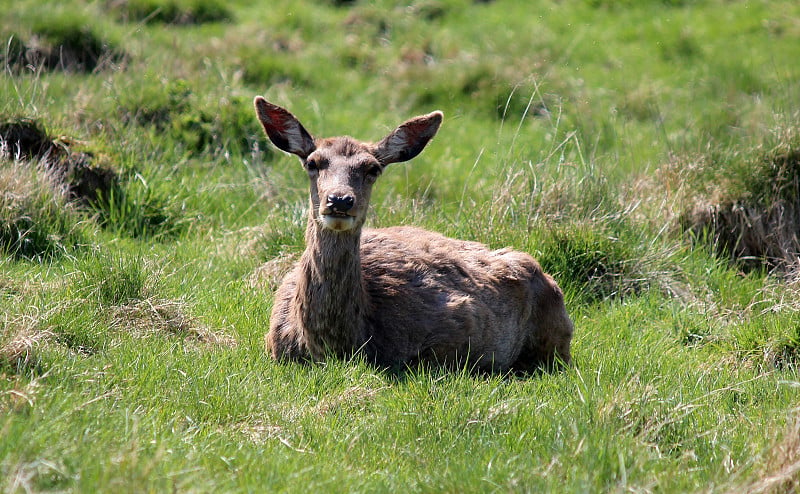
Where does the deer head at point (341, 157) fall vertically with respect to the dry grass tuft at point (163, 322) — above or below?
above

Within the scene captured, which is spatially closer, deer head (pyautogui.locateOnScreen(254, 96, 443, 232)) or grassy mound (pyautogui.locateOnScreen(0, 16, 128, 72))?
deer head (pyautogui.locateOnScreen(254, 96, 443, 232))

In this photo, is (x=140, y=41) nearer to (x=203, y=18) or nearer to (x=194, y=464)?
(x=203, y=18)

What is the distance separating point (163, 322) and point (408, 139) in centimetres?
214

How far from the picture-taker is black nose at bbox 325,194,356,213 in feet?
19.9

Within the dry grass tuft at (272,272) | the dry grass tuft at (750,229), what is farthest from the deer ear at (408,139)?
the dry grass tuft at (750,229)

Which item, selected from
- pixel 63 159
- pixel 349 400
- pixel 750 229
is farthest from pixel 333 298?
A: pixel 750 229

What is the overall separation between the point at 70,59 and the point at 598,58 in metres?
7.86

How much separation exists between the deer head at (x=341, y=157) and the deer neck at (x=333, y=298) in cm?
14

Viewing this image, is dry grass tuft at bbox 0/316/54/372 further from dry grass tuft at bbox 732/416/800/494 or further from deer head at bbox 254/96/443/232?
dry grass tuft at bbox 732/416/800/494

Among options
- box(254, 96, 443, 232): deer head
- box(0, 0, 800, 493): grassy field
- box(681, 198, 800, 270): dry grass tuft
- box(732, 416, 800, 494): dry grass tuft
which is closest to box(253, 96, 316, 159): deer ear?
box(254, 96, 443, 232): deer head

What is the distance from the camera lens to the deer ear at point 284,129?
22.3 ft

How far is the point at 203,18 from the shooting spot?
15.4 m

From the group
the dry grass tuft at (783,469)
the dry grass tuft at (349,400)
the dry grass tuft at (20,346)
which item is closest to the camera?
the dry grass tuft at (783,469)

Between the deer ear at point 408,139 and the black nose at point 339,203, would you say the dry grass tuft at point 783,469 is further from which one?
the deer ear at point 408,139
